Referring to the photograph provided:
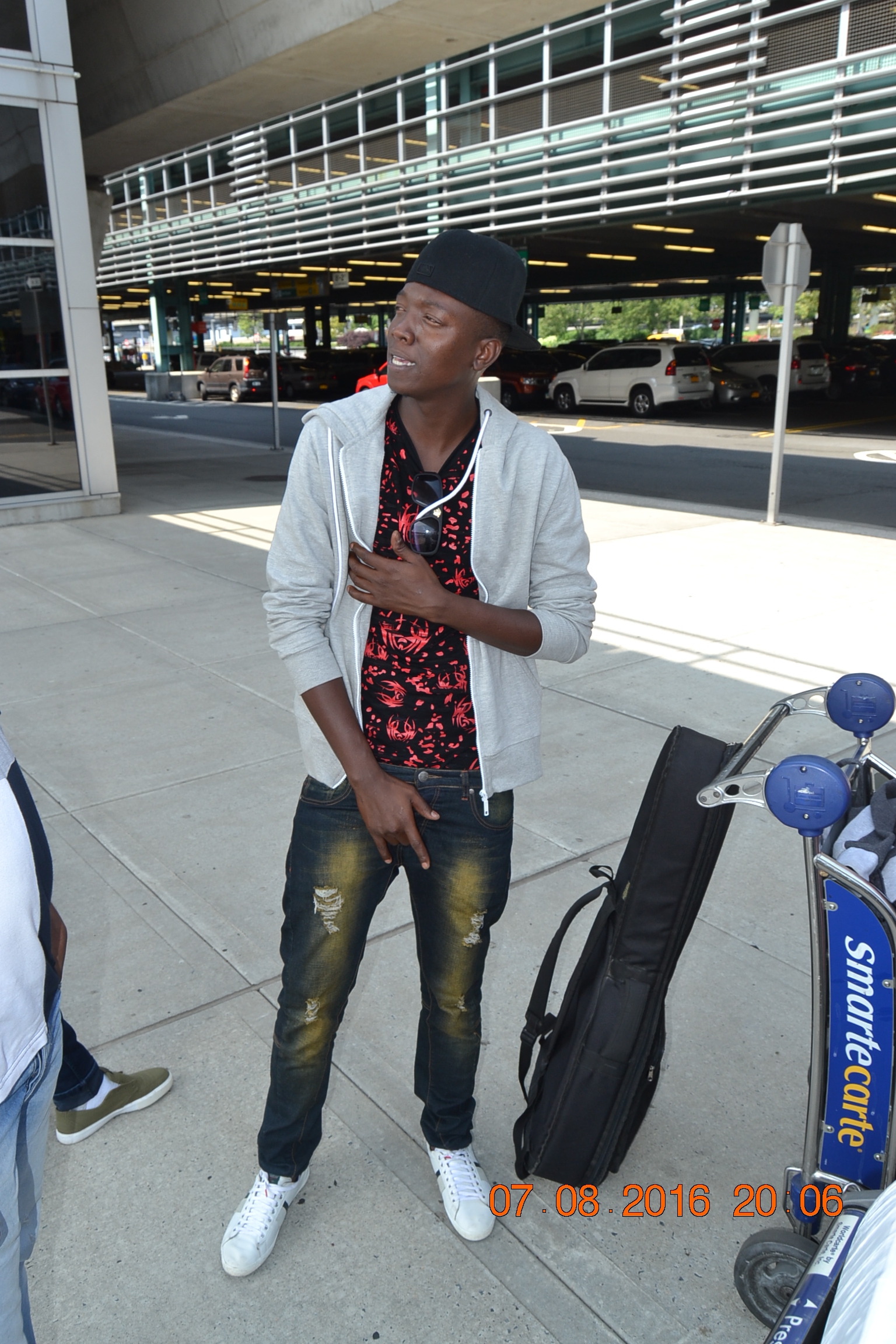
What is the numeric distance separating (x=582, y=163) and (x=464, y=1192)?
1732cm

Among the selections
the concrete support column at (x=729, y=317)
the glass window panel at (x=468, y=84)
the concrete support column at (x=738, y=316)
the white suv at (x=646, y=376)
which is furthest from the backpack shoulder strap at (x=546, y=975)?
the concrete support column at (x=738, y=316)

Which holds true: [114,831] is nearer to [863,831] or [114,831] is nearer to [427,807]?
[427,807]

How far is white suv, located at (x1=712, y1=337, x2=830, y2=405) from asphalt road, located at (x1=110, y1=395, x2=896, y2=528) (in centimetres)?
63

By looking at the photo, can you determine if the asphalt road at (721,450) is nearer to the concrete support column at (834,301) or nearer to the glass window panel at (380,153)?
the concrete support column at (834,301)

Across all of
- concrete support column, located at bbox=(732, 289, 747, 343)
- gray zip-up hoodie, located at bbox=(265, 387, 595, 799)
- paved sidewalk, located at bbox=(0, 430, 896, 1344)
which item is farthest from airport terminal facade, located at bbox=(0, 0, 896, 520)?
concrete support column, located at bbox=(732, 289, 747, 343)

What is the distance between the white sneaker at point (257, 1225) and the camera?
2172 millimetres

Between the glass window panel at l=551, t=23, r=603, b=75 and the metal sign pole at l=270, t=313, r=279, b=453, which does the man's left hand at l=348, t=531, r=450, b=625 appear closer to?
the metal sign pole at l=270, t=313, r=279, b=453

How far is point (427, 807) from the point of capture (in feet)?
6.39

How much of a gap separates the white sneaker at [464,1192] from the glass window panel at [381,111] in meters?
21.9

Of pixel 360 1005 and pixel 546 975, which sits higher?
pixel 546 975

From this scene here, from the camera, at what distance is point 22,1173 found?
4.85 ft

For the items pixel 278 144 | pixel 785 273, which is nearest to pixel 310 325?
pixel 278 144

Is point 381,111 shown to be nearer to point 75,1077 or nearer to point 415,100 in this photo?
point 415,100

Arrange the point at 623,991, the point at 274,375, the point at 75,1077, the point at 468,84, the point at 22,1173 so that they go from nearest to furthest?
1. the point at 22,1173
2. the point at 623,991
3. the point at 75,1077
4. the point at 274,375
5. the point at 468,84
